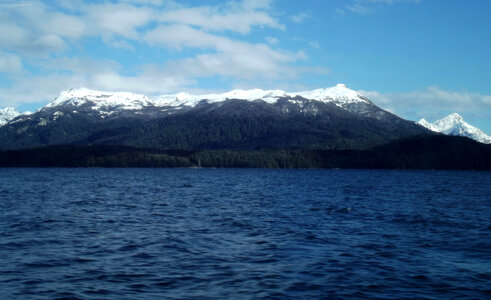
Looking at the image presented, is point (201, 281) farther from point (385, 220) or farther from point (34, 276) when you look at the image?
point (385, 220)

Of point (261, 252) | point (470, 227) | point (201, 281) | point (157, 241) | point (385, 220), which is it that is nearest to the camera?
point (201, 281)

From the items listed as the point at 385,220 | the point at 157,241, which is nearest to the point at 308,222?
the point at 385,220

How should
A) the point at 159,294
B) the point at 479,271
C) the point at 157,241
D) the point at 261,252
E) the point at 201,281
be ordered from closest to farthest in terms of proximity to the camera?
the point at 159,294
the point at 201,281
the point at 479,271
the point at 261,252
the point at 157,241

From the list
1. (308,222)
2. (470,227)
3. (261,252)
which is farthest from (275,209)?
(261,252)

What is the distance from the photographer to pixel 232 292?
65.1 ft

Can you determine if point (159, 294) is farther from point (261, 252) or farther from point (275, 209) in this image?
point (275, 209)

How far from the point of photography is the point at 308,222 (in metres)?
40.9

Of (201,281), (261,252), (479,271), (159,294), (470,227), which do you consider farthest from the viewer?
(470,227)

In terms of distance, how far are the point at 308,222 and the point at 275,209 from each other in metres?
10.7

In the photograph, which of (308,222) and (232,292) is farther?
(308,222)

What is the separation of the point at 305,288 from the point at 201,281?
499 centimetres

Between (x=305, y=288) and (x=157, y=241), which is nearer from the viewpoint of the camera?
(x=305, y=288)

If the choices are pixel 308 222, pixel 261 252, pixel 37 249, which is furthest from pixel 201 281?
pixel 308 222

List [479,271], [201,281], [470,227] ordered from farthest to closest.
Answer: [470,227] < [479,271] < [201,281]
